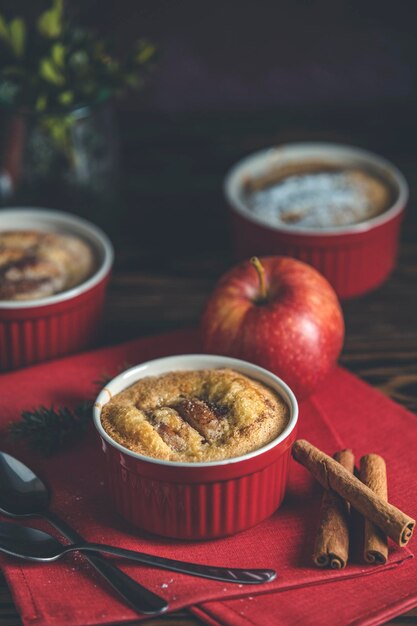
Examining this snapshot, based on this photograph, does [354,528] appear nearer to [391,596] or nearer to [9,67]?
[391,596]

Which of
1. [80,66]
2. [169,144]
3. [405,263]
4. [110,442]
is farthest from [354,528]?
[169,144]

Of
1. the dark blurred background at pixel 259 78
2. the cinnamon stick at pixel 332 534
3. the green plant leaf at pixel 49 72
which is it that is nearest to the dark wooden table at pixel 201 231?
the dark blurred background at pixel 259 78

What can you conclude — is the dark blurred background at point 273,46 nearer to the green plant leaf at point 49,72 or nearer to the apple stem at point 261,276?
the green plant leaf at point 49,72

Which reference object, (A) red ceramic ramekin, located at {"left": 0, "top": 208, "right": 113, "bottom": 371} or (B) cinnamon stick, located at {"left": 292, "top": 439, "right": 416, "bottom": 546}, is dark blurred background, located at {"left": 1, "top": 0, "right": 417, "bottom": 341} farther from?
(B) cinnamon stick, located at {"left": 292, "top": 439, "right": 416, "bottom": 546}

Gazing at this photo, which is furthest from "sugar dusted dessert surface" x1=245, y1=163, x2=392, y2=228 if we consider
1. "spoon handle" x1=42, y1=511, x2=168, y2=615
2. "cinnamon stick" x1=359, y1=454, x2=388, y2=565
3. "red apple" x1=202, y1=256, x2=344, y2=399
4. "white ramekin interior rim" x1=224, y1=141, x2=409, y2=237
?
"spoon handle" x1=42, y1=511, x2=168, y2=615

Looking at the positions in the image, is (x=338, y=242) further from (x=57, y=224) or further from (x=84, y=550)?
(x=84, y=550)

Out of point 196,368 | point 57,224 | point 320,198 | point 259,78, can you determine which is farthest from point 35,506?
point 259,78
